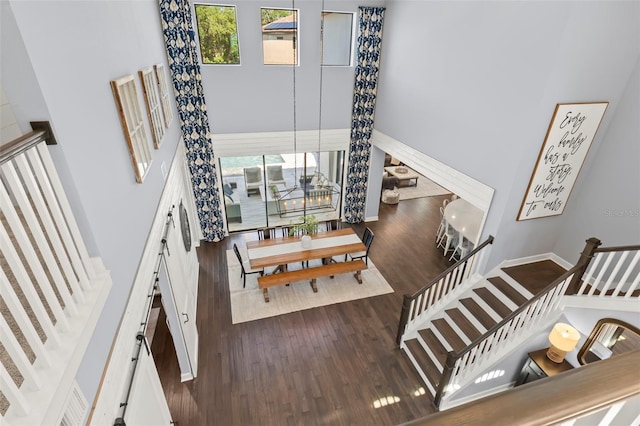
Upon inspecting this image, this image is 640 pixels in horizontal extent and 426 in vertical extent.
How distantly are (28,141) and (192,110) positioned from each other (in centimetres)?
522

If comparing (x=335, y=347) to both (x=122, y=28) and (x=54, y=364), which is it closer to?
(x=54, y=364)

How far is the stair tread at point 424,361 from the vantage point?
14.8 feet

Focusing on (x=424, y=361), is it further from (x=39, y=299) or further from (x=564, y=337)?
(x=39, y=299)

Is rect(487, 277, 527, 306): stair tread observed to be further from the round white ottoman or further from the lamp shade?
the round white ottoman

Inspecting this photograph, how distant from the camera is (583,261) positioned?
3.92 metres

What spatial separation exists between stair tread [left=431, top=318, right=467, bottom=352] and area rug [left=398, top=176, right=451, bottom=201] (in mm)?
5454

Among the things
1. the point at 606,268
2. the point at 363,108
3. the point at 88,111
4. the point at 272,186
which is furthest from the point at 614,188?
the point at 272,186

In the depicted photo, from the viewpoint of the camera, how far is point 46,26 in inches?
58.4

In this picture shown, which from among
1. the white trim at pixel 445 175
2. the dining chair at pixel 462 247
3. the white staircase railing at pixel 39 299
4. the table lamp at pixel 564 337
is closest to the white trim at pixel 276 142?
the white trim at pixel 445 175

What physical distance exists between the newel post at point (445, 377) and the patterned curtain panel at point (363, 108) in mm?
4857

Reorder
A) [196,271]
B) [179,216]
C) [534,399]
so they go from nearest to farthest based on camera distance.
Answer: [534,399], [179,216], [196,271]

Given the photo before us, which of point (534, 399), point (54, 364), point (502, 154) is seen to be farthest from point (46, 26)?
point (502, 154)

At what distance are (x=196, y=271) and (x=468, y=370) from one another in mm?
4961

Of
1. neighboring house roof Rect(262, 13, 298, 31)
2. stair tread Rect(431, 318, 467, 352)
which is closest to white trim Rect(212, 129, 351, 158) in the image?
neighboring house roof Rect(262, 13, 298, 31)
